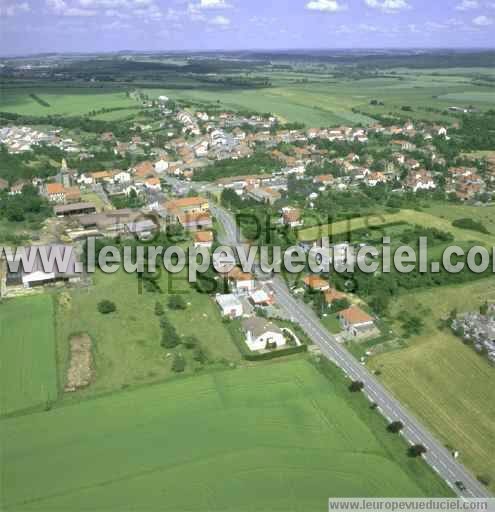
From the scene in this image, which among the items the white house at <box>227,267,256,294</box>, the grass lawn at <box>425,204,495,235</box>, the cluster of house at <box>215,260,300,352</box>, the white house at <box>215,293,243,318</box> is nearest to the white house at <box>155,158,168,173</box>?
the grass lawn at <box>425,204,495,235</box>

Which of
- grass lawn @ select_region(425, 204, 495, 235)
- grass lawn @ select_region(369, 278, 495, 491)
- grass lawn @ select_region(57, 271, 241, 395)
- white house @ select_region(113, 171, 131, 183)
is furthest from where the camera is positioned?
white house @ select_region(113, 171, 131, 183)

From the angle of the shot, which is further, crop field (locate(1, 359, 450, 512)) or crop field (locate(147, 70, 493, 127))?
crop field (locate(147, 70, 493, 127))

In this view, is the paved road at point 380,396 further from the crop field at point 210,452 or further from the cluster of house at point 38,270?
the cluster of house at point 38,270

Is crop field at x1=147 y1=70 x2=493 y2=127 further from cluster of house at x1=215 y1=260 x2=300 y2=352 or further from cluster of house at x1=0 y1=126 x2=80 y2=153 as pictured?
cluster of house at x1=215 y1=260 x2=300 y2=352

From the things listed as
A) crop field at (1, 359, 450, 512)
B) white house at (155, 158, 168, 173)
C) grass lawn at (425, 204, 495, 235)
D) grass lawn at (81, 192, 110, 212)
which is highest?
white house at (155, 158, 168, 173)

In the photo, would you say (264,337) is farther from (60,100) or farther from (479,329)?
(60,100)

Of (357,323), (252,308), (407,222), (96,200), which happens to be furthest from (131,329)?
(96,200)
